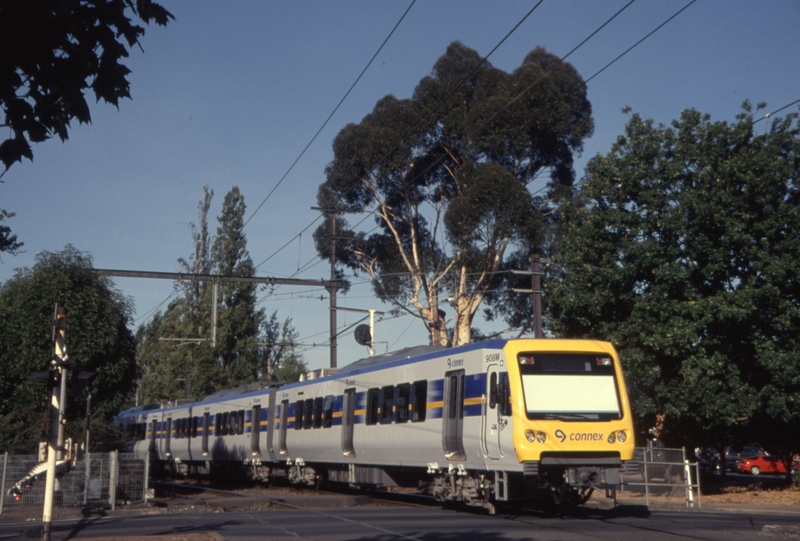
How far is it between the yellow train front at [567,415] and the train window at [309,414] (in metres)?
10.7

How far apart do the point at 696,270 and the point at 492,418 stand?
10348mm

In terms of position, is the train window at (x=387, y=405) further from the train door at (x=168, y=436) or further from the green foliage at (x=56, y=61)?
the train door at (x=168, y=436)

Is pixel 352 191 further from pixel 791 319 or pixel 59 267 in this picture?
pixel 791 319

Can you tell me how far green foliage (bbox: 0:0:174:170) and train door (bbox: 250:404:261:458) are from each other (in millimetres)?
26855

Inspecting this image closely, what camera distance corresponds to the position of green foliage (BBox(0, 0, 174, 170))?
5234 millimetres

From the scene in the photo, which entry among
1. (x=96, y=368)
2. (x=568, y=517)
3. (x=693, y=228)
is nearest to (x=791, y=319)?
(x=693, y=228)

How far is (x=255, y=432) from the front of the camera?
3158 centimetres

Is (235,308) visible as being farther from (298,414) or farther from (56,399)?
(56,399)

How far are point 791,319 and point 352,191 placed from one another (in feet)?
73.0

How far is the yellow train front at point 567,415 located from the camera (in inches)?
625

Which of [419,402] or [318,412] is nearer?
[419,402]

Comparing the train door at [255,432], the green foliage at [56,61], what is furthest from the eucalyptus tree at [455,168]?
the green foliage at [56,61]

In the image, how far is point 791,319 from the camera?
22.8m

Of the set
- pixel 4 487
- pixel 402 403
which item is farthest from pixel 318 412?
pixel 4 487
